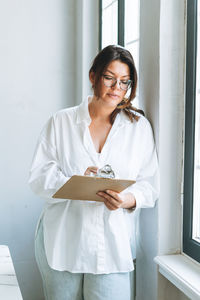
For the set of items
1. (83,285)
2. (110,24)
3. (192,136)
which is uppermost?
(110,24)

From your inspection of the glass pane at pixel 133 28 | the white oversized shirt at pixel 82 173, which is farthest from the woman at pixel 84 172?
the glass pane at pixel 133 28

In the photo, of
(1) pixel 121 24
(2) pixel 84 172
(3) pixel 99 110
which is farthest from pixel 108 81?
(1) pixel 121 24

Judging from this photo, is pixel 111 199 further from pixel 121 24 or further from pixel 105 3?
pixel 105 3

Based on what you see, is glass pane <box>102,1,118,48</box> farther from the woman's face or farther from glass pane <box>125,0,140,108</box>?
the woman's face

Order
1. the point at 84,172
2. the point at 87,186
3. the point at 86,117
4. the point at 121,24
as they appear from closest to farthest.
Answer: the point at 87,186 → the point at 84,172 → the point at 86,117 → the point at 121,24

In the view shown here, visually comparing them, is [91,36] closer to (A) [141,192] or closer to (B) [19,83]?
(B) [19,83]

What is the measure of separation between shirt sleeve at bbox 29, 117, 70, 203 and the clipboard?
0.45 feet

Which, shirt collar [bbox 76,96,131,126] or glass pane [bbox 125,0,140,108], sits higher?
glass pane [bbox 125,0,140,108]

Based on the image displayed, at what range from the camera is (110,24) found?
295cm

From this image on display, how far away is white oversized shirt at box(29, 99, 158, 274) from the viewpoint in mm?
1753

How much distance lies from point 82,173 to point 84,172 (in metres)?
0.04

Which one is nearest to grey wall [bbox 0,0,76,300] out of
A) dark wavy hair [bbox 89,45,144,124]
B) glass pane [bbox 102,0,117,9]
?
glass pane [bbox 102,0,117,9]

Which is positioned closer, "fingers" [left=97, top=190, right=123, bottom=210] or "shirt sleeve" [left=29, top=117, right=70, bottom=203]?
"fingers" [left=97, top=190, right=123, bottom=210]

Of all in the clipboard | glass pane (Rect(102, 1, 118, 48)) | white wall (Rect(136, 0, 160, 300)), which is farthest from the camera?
glass pane (Rect(102, 1, 118, 48))
